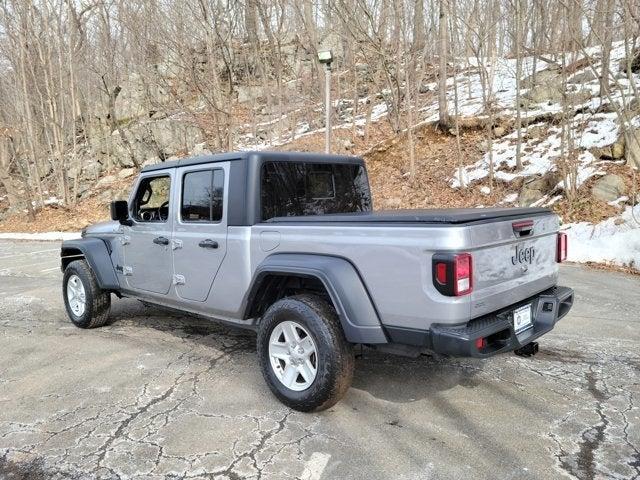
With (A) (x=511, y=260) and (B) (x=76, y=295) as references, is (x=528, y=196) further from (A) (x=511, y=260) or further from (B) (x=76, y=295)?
(B) (x=76, y=295)

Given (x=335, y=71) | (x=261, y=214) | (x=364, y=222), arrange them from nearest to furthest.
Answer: (x=364, y=222) → (x=261, y=214) → (x=335, y=71)

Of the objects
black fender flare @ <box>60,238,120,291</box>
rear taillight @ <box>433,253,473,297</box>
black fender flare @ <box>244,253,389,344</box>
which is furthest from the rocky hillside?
black fender flare @ <box>60,238,120,291</box>

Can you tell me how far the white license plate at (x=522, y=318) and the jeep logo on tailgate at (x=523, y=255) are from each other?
31 centimetres

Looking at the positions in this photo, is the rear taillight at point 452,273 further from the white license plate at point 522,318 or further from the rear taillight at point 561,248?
the rear taillight at point 561,248

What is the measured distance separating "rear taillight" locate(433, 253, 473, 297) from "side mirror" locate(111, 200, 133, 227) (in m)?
3.40

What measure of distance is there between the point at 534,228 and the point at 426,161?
12.9 metres

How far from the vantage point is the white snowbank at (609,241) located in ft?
27.3

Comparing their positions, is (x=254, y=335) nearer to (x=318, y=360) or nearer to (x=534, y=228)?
(x=318, y=360)

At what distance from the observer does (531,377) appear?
3.90 metres

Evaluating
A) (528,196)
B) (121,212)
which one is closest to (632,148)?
(528,196)

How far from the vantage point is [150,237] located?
4.70m

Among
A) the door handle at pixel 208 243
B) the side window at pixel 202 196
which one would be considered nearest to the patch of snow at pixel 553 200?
the side window at pixel 202 196

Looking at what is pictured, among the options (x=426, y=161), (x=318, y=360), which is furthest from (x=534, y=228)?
(x=426, y=161)

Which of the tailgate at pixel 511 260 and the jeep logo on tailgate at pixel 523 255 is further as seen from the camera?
the jeep logo on tailgate at pixel 523 255
